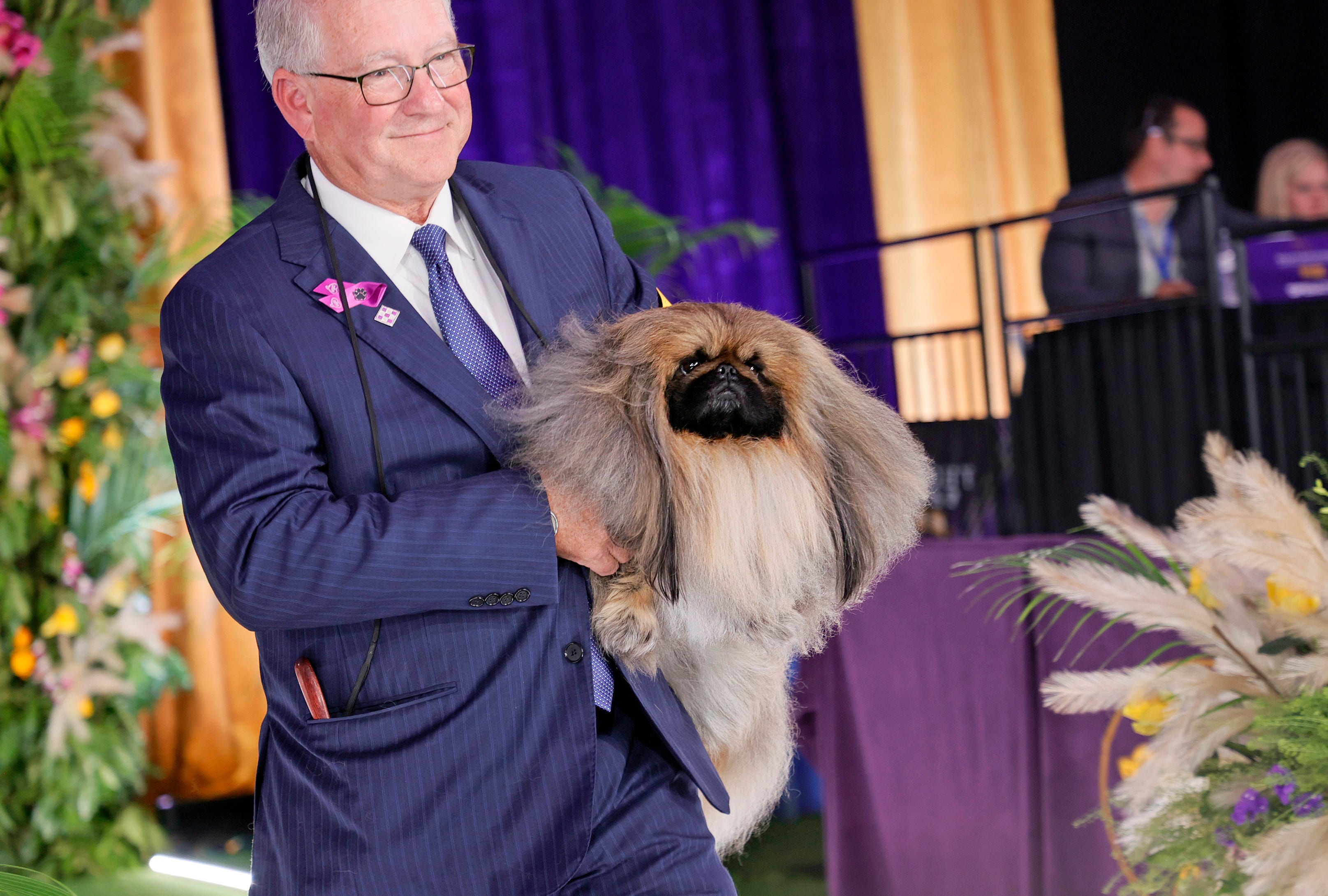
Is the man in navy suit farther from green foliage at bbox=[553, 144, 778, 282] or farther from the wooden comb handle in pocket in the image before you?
green foliage at bbox=[553, 144, 778, 282]

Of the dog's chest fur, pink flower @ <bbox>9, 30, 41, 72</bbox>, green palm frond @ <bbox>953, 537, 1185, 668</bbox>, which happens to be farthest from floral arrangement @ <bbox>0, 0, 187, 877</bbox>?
the dog's chest fur

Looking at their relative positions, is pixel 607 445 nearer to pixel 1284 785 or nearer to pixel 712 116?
pixel 1284 785

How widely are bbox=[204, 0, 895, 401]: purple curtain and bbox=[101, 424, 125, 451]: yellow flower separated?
2.86m

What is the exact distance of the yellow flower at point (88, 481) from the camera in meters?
3.78

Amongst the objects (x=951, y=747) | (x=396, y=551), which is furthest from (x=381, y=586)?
(x=951, y=747)

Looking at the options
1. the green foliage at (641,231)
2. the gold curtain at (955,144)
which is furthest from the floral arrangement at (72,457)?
the gold curtain at (955,144)

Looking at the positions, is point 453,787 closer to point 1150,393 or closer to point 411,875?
point 411,875

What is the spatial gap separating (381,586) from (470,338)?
351 millimetres

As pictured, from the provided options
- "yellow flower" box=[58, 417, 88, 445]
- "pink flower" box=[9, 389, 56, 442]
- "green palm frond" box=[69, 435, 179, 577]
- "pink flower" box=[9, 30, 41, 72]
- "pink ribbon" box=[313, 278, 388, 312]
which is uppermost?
"pink flower" box=[9, 30, 41, 72]

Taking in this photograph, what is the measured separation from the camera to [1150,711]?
197 centimetres

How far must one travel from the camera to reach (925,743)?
366 cm

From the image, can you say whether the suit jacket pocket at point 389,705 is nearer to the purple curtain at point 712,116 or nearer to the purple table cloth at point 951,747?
the purple table cloth at point 951,747

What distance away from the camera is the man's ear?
1525mm

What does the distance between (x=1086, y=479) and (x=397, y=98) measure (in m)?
3.09
